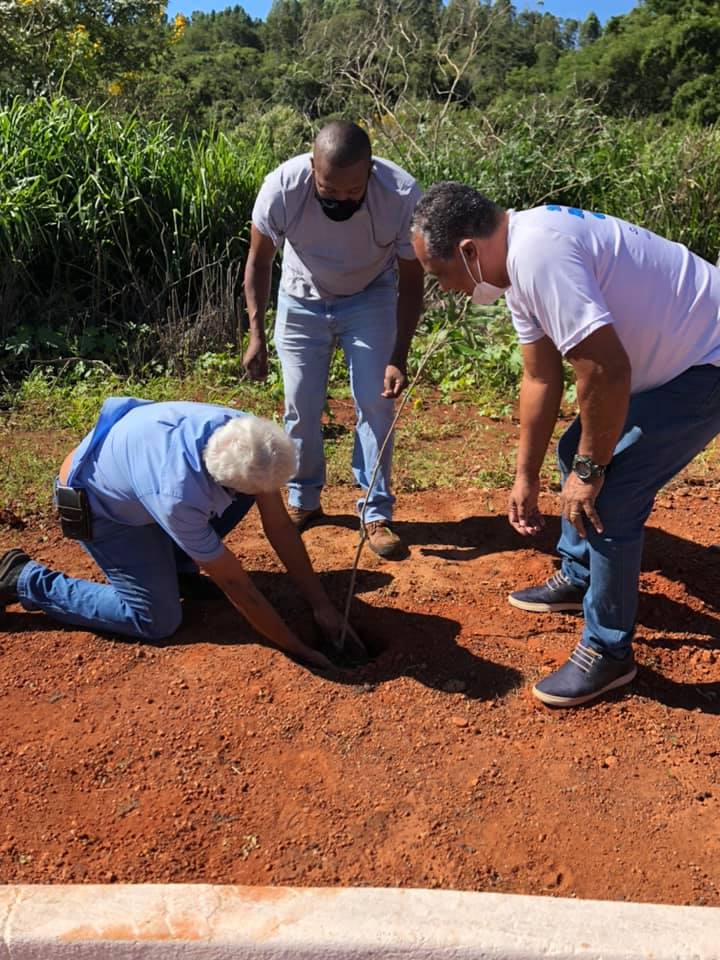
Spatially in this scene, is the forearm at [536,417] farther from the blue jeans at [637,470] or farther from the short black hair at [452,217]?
the short black hair at [452,217]

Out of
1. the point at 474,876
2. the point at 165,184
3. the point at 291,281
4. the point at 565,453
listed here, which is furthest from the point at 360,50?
the point at 474,876

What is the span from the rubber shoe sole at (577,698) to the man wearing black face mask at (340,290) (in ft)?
3.94

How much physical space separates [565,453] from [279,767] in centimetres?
145

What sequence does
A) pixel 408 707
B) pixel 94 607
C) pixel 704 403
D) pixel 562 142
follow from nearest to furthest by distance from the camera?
pixel 704 403 → pixel 408 707 → pixel 94 607 → pixel 562 142

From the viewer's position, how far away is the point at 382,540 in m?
4.02

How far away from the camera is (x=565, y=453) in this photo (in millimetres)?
3107

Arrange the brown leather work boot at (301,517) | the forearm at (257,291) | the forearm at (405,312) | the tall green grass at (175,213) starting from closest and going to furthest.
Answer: the forearm at (405,312)
the forearm at (257,291)
the brown leather work boot at (301,517)
the tall green grass at (175,213)

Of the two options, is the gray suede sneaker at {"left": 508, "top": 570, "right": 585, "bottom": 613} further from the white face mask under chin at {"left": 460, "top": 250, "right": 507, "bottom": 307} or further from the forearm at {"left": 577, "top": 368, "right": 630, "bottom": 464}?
the white face mask under chin at {"left": 460, "top": 250, "right": 507, "bottom": 307}

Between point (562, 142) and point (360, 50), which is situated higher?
point (360, 50)

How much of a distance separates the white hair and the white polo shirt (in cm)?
85

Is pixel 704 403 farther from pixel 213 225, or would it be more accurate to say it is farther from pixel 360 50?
pixel 360 50

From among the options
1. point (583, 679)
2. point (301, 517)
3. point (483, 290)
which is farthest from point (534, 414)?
point (301, 517)

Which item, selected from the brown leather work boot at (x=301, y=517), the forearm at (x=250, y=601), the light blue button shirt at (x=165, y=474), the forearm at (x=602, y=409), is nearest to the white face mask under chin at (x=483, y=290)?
the forearm at (x=602, y=409)

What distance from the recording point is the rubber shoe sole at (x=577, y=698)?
9.67 feet
